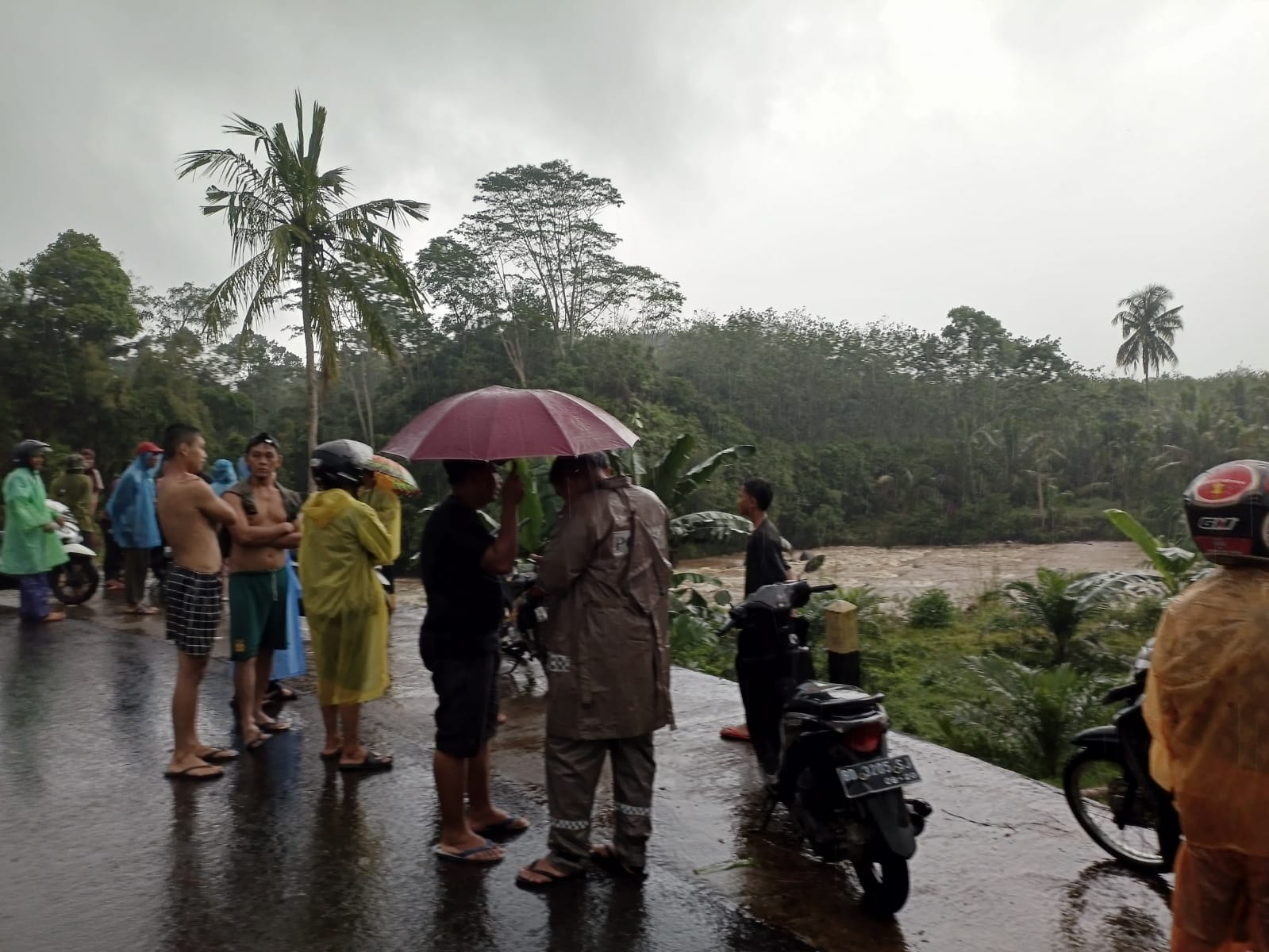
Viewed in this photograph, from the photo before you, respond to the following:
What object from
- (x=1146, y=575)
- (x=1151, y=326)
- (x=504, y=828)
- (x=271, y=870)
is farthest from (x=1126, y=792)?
(x=1151, y=326)

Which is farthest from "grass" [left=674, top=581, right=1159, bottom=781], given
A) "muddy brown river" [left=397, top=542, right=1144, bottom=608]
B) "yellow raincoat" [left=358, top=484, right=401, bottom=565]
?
"muddy brown river" [left=397, top=542, right=1144, bottom=608]

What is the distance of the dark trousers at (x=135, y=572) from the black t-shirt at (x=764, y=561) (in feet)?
22.7

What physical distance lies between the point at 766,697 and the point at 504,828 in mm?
1383

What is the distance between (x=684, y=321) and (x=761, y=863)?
122 feet

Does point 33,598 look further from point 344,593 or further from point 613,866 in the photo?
point 613,866

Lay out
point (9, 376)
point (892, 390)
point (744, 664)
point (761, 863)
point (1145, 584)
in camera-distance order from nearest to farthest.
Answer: point (761, 863)
point (744, 664)
point (1145, 584)
point (9, 376)
point (892, 390)

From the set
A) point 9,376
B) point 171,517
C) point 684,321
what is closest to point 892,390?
point 684,321

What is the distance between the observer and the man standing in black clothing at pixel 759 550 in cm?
549

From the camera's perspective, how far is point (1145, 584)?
9758 mm

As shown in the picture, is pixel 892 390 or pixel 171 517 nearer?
pixel 171 517

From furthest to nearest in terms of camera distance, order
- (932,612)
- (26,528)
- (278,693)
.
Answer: (932,612) → (26,528) → (278,693)

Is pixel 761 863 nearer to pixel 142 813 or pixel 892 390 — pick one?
pixel 142 813

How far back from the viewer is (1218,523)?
2.50 m

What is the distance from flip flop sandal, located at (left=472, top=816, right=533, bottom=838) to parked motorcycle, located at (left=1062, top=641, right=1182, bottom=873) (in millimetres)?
2289
